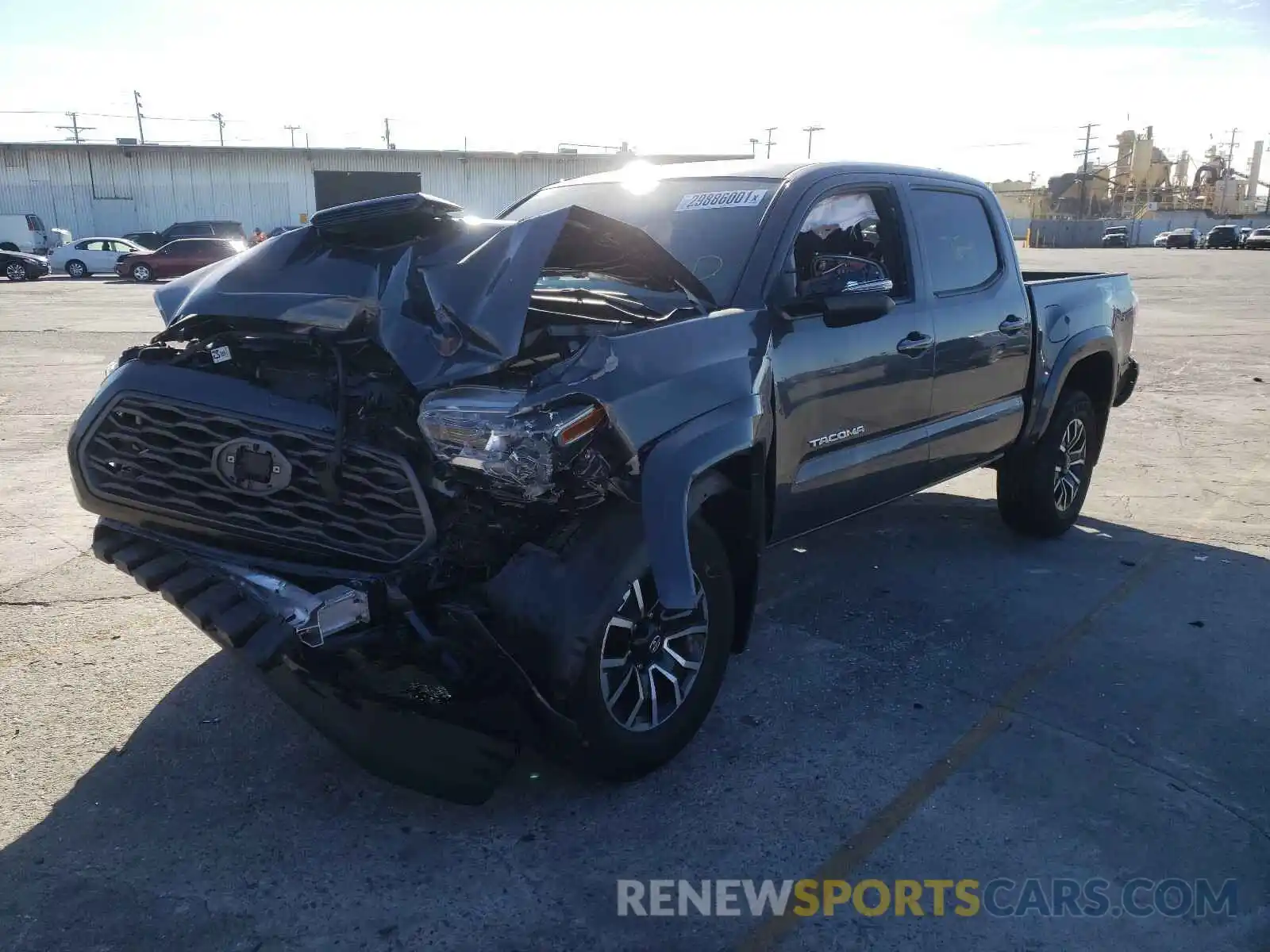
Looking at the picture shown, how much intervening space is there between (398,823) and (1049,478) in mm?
4115

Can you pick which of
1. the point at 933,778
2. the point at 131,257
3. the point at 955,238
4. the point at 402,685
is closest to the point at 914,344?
the point at 955,238

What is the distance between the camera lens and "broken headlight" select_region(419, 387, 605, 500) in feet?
8.49

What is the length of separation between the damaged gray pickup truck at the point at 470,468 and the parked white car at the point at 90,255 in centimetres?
3451

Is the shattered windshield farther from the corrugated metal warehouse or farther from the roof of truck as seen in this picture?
the corrugated metal warehouse

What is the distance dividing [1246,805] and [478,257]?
2.99 m

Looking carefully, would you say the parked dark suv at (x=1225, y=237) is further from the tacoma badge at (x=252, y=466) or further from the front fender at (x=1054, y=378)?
the tacoma badge at (x=252, y=466)

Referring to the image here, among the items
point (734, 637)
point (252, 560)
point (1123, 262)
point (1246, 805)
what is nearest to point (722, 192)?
point (734, 637)

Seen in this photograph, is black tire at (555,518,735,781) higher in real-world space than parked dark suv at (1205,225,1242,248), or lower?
lower

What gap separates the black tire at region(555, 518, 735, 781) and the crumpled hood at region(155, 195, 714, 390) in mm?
885

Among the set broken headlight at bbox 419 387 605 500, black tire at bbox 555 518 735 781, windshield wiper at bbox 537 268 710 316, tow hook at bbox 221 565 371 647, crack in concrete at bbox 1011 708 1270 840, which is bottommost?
crack in concrete at bbox 1011 708 1270 840

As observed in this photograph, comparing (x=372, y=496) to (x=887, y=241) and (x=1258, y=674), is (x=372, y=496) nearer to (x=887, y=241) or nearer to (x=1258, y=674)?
(x=887, y=241)

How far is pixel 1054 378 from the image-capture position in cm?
Result: 528

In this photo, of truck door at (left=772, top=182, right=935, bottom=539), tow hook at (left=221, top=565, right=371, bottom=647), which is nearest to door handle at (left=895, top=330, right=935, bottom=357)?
truck door at (left=772, top=182, right=935, bottom=539)

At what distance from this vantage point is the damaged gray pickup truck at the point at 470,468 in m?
2.66
